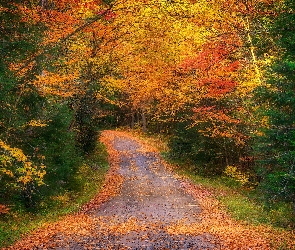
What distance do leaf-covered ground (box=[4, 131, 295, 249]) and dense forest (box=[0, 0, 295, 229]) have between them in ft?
6.07

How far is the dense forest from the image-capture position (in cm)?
1273

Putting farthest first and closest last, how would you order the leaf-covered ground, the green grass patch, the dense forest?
the green grass patch → the dense forest → the leaf-covered ground

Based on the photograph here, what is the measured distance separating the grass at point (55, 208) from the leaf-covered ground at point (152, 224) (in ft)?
1.77

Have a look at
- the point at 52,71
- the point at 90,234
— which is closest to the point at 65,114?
the point at 52,71

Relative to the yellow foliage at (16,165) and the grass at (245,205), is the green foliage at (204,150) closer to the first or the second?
the grass at (245,205)

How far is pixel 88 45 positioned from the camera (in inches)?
912

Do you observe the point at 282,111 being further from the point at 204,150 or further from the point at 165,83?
the point at 165,83

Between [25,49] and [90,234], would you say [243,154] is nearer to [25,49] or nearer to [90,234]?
[90,234]

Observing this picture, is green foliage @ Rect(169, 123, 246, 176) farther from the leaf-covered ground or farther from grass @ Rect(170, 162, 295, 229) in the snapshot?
the leaf-covered ground

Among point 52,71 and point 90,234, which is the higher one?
point 52,71

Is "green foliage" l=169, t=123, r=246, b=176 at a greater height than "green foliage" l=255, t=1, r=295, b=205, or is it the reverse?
"green foliage" l=255, t=1, r=295, b=205

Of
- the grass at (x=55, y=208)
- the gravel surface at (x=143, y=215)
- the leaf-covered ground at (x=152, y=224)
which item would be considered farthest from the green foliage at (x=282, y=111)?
the grass at (x=55, y=208)

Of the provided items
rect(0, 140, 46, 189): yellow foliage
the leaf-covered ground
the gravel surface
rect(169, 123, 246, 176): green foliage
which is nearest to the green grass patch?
the leaf-covered ground

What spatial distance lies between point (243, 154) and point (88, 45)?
11692mm
